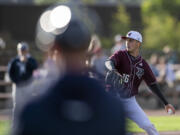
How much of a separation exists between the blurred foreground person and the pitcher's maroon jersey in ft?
14.6

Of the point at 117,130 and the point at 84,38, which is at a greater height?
the point at 84,38

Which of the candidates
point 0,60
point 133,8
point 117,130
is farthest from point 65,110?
point 133,8

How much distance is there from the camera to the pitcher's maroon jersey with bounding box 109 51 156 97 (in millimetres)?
6906

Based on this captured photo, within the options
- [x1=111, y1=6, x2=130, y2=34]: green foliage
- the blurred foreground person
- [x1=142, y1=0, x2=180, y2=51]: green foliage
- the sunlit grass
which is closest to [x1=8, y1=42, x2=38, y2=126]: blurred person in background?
the sunlit grass

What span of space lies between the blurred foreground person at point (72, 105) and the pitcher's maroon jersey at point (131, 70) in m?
4.46

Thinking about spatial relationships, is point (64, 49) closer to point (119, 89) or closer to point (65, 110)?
point (65, 110)

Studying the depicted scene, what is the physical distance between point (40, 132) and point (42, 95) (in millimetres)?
167

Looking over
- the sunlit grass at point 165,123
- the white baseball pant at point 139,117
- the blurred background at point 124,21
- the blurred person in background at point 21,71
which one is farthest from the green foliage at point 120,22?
the white baseball pant at point 139,117

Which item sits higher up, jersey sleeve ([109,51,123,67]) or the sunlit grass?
jersey sleeve ([109,51,123,67])

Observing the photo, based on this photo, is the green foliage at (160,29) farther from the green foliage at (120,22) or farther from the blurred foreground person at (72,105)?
the blurred foreground person at (72,105)

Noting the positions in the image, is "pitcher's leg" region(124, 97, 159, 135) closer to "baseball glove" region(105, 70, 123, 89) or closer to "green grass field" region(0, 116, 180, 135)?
"baseball glove" region(105, 70, 123, 89)

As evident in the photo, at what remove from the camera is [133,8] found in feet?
158

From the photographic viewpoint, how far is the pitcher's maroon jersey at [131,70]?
6.91 m

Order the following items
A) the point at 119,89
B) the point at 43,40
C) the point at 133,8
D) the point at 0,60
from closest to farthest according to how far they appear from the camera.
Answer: the point at 43,40
the point at 119,89
the point at 0,60
the point at 133,8
